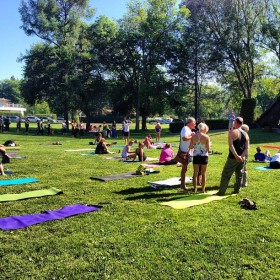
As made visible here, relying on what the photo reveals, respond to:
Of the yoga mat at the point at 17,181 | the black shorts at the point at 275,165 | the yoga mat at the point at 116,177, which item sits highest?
the black shorts at the point at 275,165

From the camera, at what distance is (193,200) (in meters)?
7.71

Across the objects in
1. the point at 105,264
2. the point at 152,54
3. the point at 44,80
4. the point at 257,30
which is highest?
the point at 257,30

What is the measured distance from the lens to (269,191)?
8.66 meters

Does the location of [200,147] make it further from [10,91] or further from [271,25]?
[10,91]

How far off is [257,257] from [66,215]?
3.52m

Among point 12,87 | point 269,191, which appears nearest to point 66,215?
point 269,191

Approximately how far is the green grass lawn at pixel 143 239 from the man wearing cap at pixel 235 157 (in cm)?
38

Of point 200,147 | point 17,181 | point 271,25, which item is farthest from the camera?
point 271,25

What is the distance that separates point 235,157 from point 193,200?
4.87 ft

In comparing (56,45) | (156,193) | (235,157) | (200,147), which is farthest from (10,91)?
A: (235,157)

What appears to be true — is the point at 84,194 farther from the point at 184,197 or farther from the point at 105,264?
the point at 105,264

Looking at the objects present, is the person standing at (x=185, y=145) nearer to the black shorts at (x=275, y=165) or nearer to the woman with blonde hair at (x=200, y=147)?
the woman with blonde hair at (x=200, y=147)

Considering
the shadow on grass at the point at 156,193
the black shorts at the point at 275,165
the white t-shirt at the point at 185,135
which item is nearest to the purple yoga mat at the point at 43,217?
the shadow on grass at the point at 156,193

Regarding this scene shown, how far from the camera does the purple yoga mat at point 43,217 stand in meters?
6.05
